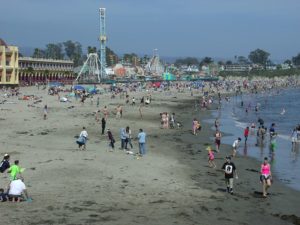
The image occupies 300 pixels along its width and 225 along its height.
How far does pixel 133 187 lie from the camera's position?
15.4 metres

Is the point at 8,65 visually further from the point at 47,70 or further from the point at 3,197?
the point at 3,197

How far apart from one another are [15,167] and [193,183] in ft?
20.3

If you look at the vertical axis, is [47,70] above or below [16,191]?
above

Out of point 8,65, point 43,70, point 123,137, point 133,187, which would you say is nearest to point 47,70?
point 43,70

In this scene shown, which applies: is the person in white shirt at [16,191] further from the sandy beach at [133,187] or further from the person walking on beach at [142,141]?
the person walking on beach at [142,141]

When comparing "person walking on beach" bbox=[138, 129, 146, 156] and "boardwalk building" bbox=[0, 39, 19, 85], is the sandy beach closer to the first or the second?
"person walking on beach" bbox=[138, 129, 146, 156]

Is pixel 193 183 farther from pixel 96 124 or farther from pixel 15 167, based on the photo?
pixel 96 124

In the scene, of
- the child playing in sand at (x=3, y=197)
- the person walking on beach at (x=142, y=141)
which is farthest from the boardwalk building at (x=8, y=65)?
the child playing in sand at (x=3, y=197)

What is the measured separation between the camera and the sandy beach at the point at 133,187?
12.4 meters

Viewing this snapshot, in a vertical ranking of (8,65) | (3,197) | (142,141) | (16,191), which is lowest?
(3,197)

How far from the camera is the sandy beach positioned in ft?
40.6

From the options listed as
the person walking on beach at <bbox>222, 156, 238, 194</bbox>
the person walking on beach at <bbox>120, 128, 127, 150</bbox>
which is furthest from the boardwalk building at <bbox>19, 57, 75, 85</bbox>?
the person walking on beach at <bbox>222, 156, 238, 194</bbox>

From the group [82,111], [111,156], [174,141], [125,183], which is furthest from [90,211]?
[82,111]

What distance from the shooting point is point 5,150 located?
21.2m
